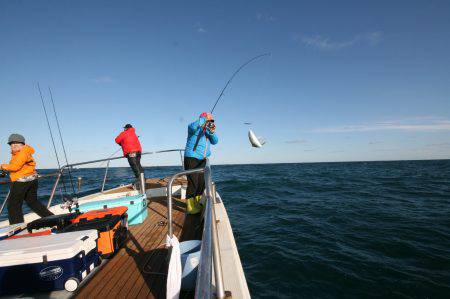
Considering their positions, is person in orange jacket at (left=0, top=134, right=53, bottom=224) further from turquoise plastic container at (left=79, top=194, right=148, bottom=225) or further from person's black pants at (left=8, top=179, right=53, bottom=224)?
turquoise plastic container at (left=79, top=194, right=148, bottom=225)

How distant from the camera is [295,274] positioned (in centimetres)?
484

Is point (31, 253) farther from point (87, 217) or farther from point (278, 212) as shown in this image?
point (278, 212)

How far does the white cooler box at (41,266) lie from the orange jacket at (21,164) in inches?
81.7

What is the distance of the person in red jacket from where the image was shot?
625 centimetres

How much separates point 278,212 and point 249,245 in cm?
378

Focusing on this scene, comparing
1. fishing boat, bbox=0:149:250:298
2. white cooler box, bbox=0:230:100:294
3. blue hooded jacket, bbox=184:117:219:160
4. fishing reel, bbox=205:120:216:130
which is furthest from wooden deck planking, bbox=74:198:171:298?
fishing reel, bbox=205:120:216:130

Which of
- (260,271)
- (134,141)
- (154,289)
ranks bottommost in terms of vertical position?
(260,271)

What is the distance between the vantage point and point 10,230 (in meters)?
3.50

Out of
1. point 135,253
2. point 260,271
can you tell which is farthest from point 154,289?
point 260,271

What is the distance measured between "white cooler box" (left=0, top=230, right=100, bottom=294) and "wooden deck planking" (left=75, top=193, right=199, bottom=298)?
258 mm

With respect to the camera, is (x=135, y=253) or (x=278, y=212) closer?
(x=135, y=253)

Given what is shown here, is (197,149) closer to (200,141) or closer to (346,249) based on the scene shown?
(200,141)

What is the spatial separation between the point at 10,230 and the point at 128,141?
10.6 ft

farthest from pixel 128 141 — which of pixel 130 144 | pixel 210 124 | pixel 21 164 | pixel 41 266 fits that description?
pixel 41 266
